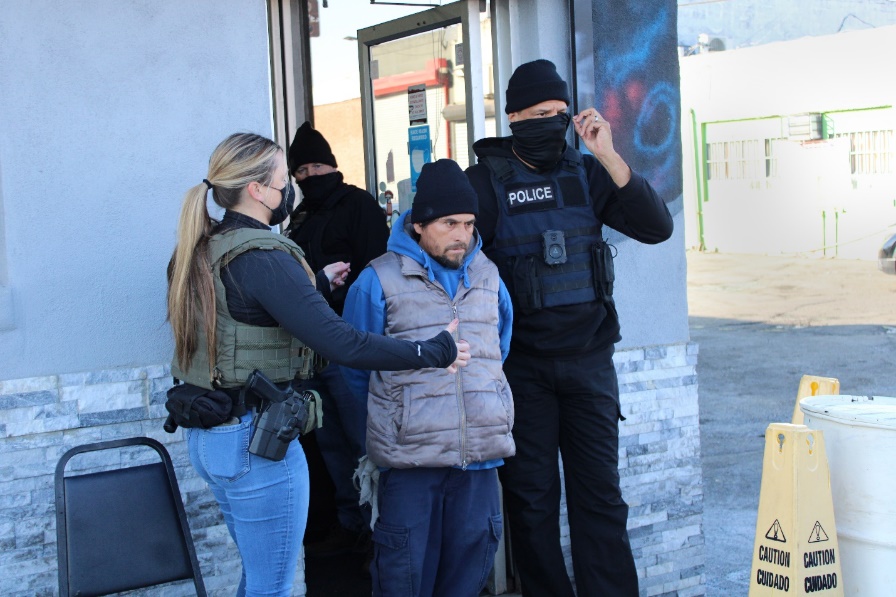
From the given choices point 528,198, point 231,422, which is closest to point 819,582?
point 528,198

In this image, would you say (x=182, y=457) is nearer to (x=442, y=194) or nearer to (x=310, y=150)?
(x=442, y=194)

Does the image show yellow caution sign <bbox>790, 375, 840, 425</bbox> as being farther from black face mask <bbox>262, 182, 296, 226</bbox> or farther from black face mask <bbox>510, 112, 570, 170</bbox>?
black face mask <bbox>262, 182, 296, 226</bbox>

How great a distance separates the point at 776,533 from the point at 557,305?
105 cm

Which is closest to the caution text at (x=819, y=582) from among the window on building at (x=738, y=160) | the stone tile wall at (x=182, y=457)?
the stone tile wall at (x=182, y=457)

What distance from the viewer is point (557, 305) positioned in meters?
3.59

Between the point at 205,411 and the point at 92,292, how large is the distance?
906mm

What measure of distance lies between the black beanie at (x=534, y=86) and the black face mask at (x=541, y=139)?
6 cm

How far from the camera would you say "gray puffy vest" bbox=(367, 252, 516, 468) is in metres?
3.08

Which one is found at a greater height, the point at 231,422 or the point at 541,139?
the point at 541,139

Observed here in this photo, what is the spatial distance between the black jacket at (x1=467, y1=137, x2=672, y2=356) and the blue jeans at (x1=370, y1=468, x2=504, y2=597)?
22.6 inches

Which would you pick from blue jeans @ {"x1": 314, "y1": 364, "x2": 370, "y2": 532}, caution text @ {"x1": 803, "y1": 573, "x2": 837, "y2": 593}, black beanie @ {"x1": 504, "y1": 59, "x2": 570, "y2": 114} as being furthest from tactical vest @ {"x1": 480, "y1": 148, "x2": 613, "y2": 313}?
blue jeans @ {"x1": 314, "y1": 364, "x2": 370, "y2": 532}

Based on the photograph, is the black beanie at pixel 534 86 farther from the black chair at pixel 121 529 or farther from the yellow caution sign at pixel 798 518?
the black chair at pixel 121 529

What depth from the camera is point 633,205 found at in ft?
11.8

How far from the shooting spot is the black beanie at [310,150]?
4594 millimetres
